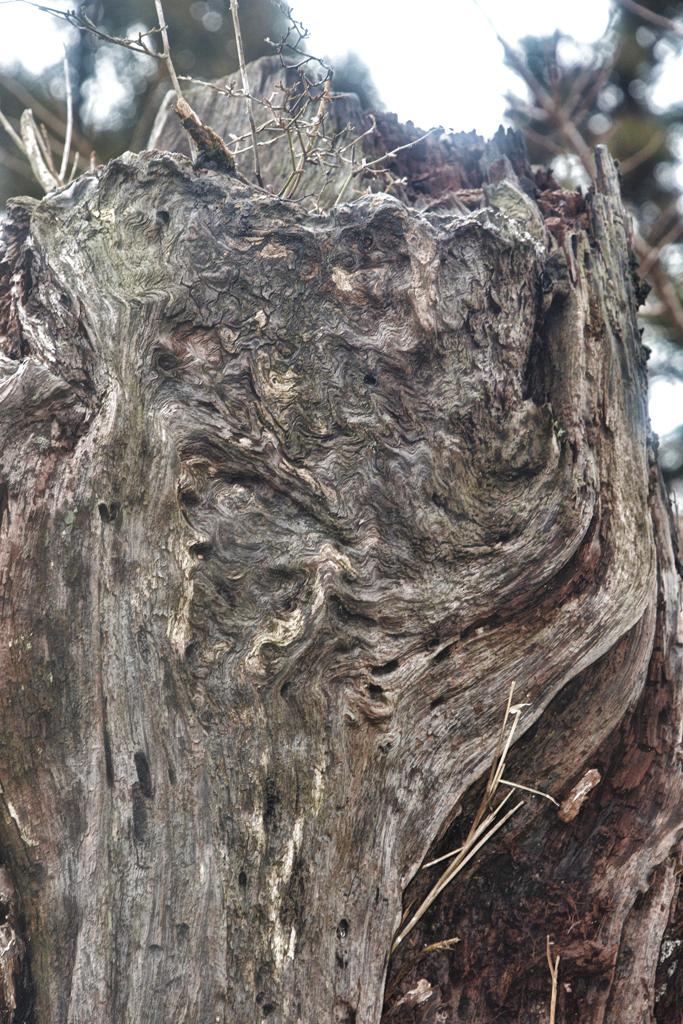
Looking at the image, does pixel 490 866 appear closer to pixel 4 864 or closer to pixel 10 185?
pixel 4 864

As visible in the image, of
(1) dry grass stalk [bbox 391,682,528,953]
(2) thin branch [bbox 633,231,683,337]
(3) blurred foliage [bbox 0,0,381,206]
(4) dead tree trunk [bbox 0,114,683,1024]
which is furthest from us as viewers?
(2) thin branch [bbox 633,231,683,337]

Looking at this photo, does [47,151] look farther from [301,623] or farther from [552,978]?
[552,978]

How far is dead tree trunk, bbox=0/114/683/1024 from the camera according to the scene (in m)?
1.83

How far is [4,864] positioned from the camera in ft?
6.09

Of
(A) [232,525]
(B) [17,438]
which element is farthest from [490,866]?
(B) [17,438]

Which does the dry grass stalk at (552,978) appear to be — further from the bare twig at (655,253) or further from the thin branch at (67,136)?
the bare twig at (655,253)

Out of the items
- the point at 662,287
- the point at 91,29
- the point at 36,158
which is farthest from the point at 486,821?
the point at 662,287

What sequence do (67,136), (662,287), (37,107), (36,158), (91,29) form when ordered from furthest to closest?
(662,287) < (37,107) < (67,136) < (36,158) < (91,29)

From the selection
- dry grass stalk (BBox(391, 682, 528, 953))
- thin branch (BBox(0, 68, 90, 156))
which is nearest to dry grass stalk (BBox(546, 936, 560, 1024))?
dry grass stalk (BBox(391, 682, 528, 953))

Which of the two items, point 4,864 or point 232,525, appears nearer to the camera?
point 4,864

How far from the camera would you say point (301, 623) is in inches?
76.9

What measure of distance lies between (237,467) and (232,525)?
19 centimetres

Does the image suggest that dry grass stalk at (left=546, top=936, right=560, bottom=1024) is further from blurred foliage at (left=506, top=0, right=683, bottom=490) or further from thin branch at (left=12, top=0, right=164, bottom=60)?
blurred foliage at (left=506, top=0, right=683, bottom=490)

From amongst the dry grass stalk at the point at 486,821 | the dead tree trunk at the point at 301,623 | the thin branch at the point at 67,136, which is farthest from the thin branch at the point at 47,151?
the dry grass stalk at the point at 486,821
